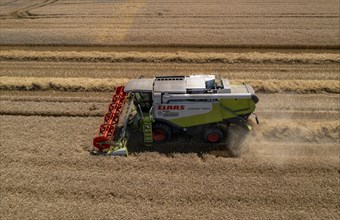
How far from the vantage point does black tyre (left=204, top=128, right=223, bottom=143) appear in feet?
35.1

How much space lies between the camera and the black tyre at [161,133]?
35.5ft

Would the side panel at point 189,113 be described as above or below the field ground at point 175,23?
below

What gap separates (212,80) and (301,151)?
3.90 m

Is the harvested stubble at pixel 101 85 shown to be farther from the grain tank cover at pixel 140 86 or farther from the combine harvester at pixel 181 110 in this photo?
the grain tank cover at pixel 140 86

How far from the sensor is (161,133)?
35.9 ft

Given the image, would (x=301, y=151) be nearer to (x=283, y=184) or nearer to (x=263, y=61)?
(x=283, y=184)

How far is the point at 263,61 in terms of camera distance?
56.2 feet

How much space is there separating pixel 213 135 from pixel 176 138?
146cm

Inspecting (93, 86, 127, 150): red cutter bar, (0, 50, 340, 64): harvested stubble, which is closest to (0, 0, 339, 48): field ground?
(0, 50, 340, 64): harvested stubble

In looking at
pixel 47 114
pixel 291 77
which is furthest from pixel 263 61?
pixel 47 114

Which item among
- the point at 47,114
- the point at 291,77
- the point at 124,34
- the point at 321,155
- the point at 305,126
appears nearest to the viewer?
the point at 321,155

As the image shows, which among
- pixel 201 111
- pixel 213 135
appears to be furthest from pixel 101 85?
pixel 213 135

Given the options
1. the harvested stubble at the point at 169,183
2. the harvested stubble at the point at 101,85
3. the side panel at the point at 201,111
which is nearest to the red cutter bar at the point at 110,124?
the harvested stubble at the point at 169,183

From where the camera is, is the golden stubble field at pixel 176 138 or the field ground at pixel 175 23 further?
the field ground at pixel 175 23
